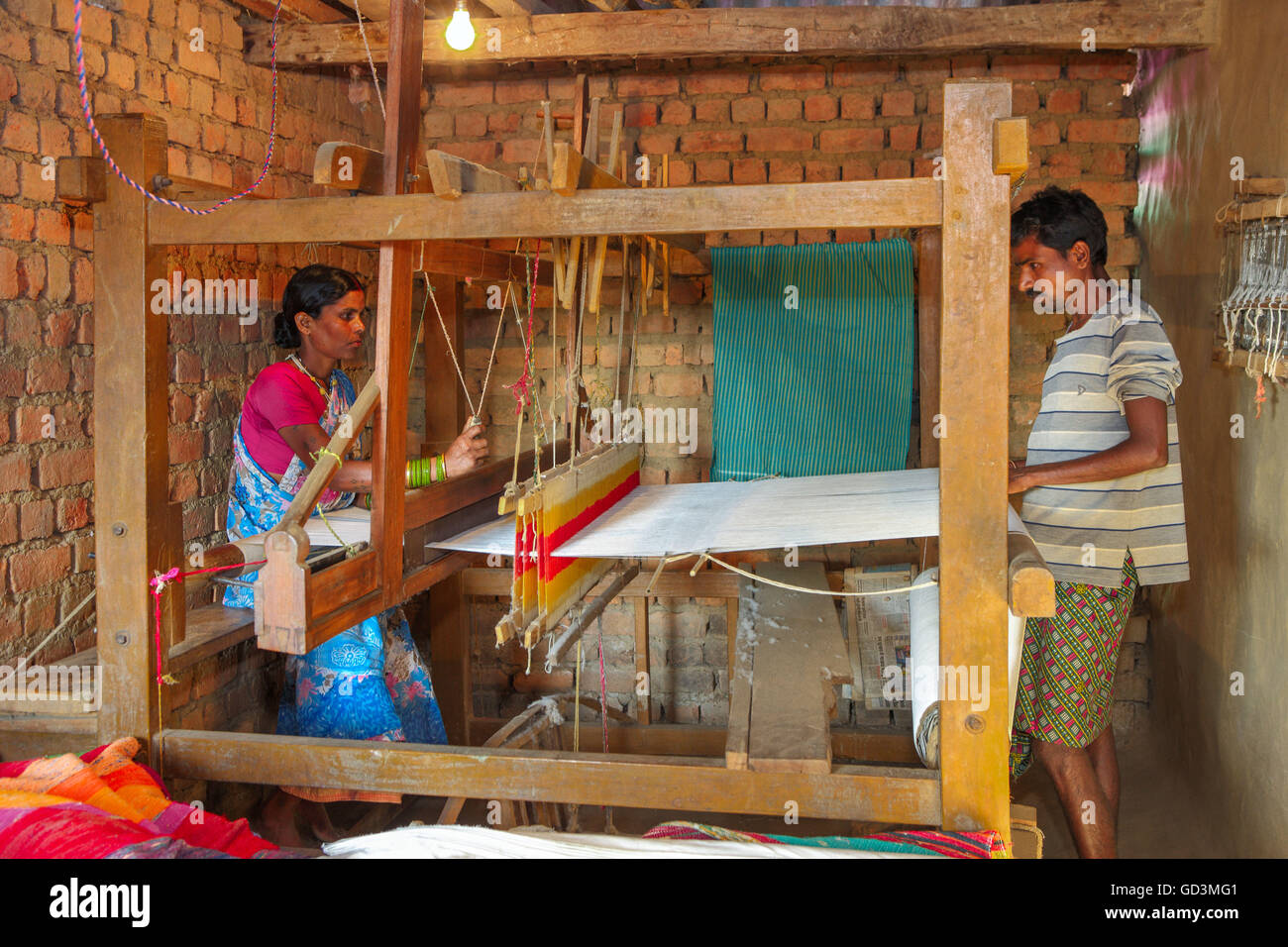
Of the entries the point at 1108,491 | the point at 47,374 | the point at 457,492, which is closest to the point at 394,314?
the point at 457,492

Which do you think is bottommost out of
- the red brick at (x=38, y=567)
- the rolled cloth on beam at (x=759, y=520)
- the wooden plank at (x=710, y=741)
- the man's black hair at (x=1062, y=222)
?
the wooden plank at (x=710, y=741)

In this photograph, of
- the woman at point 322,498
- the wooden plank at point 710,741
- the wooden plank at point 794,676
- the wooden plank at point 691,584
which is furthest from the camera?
the wooden plank at point 691,584

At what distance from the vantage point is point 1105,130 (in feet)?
11.6

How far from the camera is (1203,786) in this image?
9.62 ft

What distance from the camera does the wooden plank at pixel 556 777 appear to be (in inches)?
62.9

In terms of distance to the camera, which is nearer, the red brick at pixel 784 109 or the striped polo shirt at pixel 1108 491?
the striped polo shirt at pixel 1108 491

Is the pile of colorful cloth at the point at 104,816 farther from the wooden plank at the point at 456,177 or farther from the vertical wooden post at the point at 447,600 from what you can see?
the vertical wooden post at the point at 447,600

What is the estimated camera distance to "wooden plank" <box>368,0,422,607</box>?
174 cm

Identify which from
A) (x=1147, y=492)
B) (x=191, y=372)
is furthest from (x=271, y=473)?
(x=1147, y=492)

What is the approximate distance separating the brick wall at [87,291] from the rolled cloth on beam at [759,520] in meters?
0.77

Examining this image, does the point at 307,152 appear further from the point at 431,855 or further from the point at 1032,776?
the point at 1032,776

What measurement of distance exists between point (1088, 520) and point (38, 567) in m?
2.42

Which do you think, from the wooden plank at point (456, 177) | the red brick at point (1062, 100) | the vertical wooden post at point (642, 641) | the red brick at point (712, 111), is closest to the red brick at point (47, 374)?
the wooden plank at point (456, 177)
